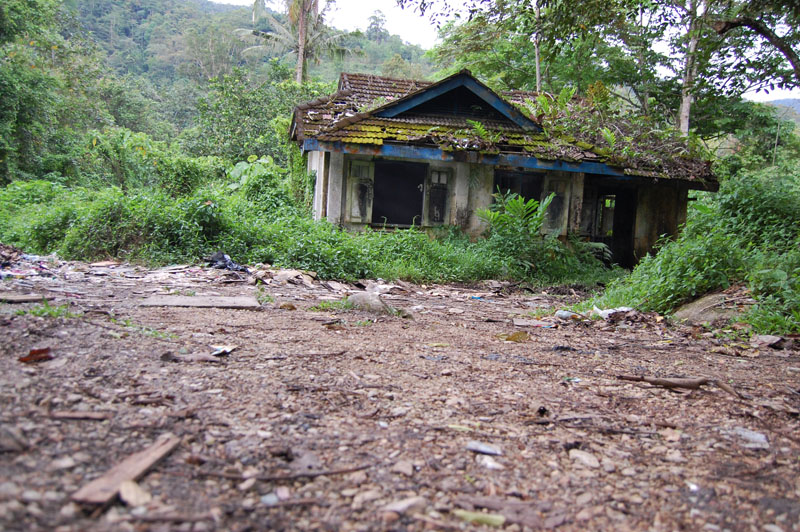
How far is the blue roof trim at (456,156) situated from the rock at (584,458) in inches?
352

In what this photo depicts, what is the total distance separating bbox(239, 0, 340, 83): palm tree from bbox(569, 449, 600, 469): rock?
24801mm

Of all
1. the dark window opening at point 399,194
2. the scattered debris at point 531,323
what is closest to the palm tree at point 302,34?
the dark window opening at point 399,194

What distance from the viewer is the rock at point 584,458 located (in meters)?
2.27

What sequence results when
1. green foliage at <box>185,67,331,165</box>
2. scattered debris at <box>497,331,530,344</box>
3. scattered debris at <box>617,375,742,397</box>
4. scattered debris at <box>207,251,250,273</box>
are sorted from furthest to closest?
green foliage at <box>185,67,331,165</box> → scattered debris at <box>207,251,250,273</box> → scattered debris at <box>497,331,530,344</box> → scattered debris at <box>617,375,742,397</box>

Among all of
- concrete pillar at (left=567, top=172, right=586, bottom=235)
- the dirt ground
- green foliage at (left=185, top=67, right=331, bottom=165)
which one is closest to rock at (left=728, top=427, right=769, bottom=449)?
the dirt ground

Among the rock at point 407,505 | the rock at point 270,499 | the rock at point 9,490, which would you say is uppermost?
the rock at point 9,490

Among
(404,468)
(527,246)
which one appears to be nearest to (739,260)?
(527,246)

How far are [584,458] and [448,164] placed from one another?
1009cm

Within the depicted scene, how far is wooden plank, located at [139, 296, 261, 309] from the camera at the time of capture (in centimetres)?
529

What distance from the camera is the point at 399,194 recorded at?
1197cm

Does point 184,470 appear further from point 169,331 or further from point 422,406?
point 169,331

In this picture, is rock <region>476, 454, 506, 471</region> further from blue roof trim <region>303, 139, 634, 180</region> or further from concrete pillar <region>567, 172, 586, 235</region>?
concrete pillar <region>567, 172, 586, 235</region>

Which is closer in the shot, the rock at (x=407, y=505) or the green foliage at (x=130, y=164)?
the rock at (x=407, y=505)

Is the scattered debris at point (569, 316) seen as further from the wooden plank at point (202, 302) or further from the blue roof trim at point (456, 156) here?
the blue roof trim at point (456, 156)
